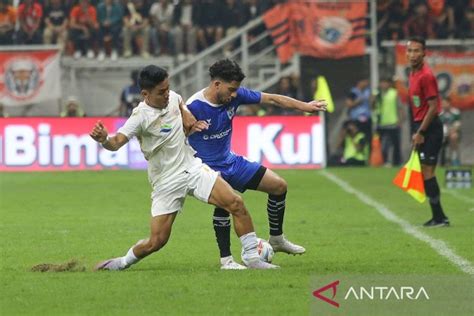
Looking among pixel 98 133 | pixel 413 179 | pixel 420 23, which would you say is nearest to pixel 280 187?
pixel 98 133

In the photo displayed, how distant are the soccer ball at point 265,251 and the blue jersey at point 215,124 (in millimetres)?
961

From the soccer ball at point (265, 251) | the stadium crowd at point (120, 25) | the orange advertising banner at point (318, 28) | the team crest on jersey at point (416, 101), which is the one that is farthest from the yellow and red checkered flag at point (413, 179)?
the stadium crowd at point (120, 25)

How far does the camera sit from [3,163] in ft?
87.6

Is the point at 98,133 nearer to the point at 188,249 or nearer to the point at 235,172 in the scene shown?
the point at 235,172

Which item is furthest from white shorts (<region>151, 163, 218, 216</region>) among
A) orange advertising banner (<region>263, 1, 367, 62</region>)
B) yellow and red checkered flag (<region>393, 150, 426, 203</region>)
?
orange advertising banner (<region>263, 1, 367, 62</region>)

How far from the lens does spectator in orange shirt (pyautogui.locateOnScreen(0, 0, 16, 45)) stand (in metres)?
31.7

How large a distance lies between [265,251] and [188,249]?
179cm

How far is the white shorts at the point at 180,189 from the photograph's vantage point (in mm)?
11188

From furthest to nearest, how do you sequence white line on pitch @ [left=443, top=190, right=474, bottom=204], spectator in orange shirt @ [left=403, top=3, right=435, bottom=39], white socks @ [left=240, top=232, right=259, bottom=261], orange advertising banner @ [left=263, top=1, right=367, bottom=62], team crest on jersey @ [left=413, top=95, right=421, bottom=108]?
spectator in orange shirt @ [left=403, top=3, right=435, bottom=39], orange advertising banner @ [left=263, top=1, right=367, bottom=62], white line on pitch @ [left=443, top=190, right=474, bottom=204], team crest on jersey @ [left=413, top=95, right=421, bottom=108], white socks @ [left=240, top=232, right=259, bottom=261]

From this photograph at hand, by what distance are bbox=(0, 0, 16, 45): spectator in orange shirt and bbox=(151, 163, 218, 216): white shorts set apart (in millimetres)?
21143

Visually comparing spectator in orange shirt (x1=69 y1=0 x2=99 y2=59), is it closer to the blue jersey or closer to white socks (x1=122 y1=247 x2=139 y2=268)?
the blue jersey

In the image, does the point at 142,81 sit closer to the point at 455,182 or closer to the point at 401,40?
the point at 455,182

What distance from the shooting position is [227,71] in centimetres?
1155

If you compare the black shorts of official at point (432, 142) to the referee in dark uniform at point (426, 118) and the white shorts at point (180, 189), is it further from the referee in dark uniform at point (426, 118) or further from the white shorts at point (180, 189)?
the white shorts at point (180, 189)
